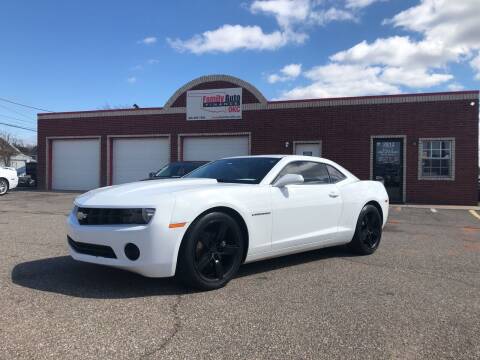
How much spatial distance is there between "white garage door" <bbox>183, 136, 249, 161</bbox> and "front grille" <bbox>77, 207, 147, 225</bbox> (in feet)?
52.3

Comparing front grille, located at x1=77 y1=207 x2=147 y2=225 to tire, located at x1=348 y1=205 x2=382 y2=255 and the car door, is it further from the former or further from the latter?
tire, located at x1=348 y1=205 x2=382 y2=255

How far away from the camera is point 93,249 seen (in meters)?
4.59

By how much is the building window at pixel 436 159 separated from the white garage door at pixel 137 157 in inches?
434

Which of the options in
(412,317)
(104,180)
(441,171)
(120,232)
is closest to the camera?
(412,317)

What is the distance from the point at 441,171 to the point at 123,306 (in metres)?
16.6

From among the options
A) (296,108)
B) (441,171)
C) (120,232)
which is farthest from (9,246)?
(441,171)

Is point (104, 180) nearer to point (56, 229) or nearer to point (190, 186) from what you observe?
point (56, 229)

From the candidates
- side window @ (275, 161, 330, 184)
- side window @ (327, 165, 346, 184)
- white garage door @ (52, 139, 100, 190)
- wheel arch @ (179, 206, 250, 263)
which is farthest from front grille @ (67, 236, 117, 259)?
white garage door @ (52, 139, 100, 190)

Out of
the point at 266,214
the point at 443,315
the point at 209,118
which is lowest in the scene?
the point at 443,315

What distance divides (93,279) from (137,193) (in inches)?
43.1

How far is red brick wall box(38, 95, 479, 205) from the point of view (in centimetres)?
1769

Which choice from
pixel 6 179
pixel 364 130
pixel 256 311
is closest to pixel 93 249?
pixel 256 311

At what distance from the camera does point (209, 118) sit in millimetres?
21031

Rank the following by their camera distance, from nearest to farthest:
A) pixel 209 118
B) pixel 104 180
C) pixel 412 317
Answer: pixel 412 317 < pixel 209 118 < pixel 104 180
